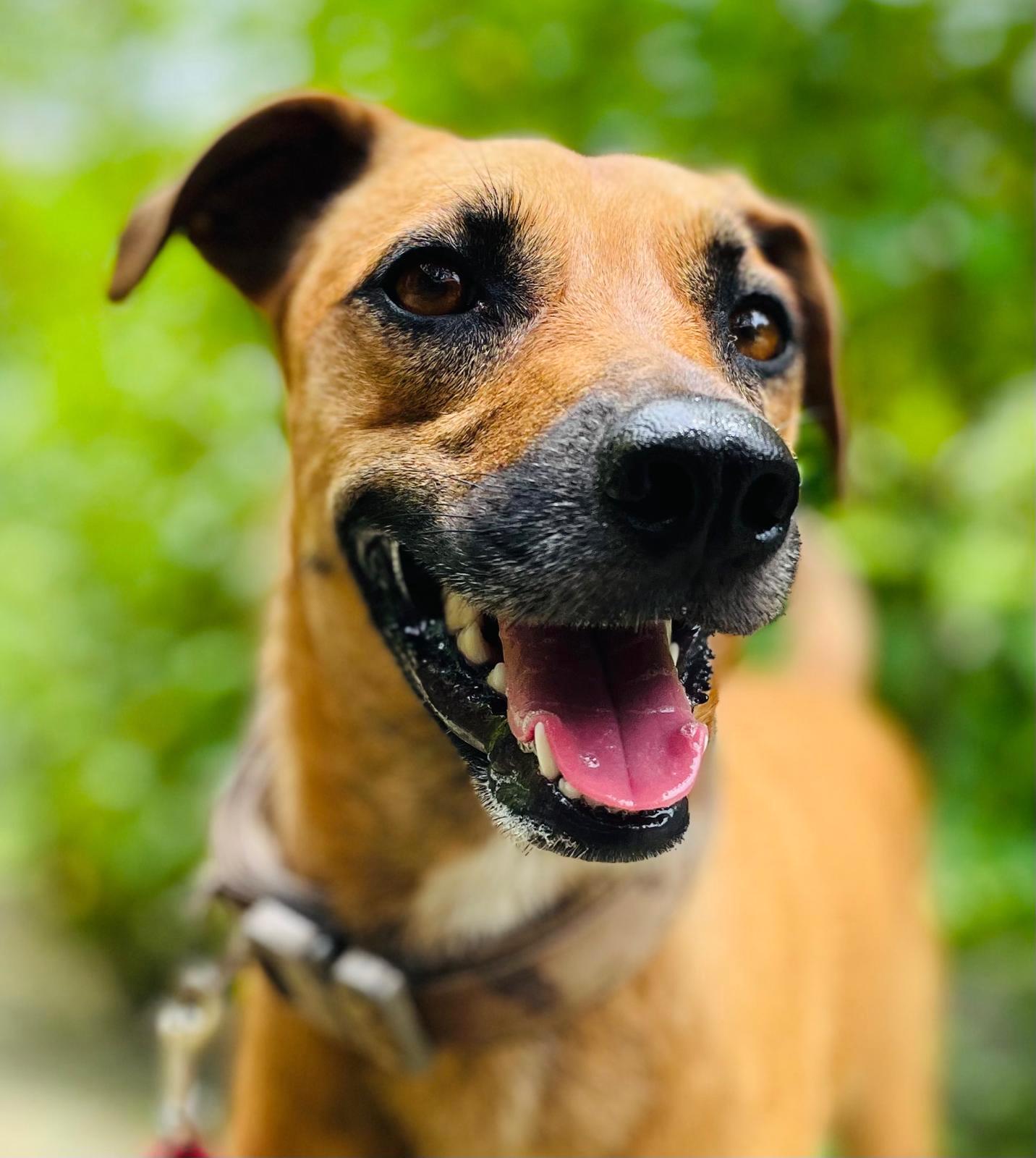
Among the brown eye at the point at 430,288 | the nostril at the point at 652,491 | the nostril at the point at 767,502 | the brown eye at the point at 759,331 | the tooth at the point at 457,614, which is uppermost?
the brown eye at the point at 430,288

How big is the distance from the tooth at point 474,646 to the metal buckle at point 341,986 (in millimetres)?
525

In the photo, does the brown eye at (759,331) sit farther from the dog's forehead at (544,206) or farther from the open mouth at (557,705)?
the open mouth at (557,705)

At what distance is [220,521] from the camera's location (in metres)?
3.58

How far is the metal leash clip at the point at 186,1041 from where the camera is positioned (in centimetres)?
189

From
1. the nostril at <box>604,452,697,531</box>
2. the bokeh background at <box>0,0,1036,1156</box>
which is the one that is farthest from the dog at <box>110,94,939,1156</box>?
the bokeh background at <box>0,0,1036,1156</box>

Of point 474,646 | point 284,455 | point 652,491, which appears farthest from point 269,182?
point 284,455

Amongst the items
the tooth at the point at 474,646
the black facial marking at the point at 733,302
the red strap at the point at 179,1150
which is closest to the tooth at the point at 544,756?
the tooth at the point at 474,646

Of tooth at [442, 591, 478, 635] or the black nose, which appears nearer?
the black nose

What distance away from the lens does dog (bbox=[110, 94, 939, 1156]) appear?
1.47m

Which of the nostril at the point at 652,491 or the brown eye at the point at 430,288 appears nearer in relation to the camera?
the nostril at the point at 652,491

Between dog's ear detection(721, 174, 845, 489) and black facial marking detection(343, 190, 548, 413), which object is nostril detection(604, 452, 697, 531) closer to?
black facial marking detection(343, 190, 548, 413)

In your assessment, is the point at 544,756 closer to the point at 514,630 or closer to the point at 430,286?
the point at 514,630

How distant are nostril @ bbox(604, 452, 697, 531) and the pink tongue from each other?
266mm

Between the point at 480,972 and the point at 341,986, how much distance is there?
22 cm
